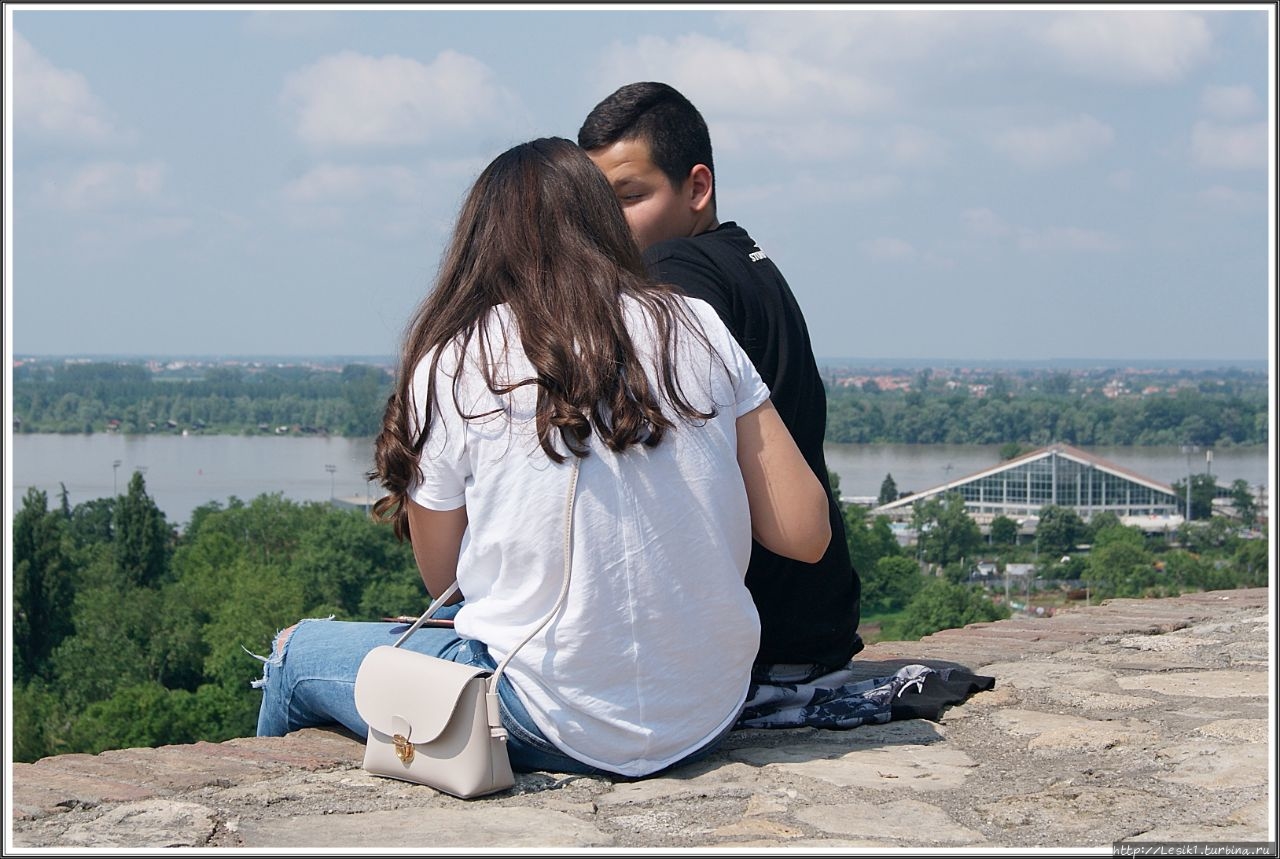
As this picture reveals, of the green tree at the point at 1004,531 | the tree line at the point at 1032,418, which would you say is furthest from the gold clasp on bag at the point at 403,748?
the tree line at the point at 1032,418

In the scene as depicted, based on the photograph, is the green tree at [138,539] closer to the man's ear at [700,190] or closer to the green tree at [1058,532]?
the green tree at [1058,532]

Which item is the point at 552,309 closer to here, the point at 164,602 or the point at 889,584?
the point at 889,584

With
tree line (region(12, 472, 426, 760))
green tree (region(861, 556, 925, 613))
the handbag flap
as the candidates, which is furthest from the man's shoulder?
green tree (region(861, 556, 925, 613))

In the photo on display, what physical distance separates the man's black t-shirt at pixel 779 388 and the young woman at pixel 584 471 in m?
0.29

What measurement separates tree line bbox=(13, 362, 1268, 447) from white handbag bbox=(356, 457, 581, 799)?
119ft

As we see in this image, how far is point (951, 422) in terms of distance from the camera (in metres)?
60.7

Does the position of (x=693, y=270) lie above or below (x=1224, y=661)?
above

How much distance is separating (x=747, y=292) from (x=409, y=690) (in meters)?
0.83

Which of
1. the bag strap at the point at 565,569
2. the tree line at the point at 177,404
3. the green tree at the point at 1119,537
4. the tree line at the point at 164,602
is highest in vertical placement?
the bag strap at the point at 565,569

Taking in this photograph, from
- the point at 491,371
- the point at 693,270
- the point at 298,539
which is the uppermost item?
the point at 693,270

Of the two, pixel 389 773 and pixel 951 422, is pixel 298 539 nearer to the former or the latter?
pixel 951 422

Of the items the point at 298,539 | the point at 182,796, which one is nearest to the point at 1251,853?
the point at 182,796

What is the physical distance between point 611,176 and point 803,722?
100 centimetres

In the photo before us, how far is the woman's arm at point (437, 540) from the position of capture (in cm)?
196
